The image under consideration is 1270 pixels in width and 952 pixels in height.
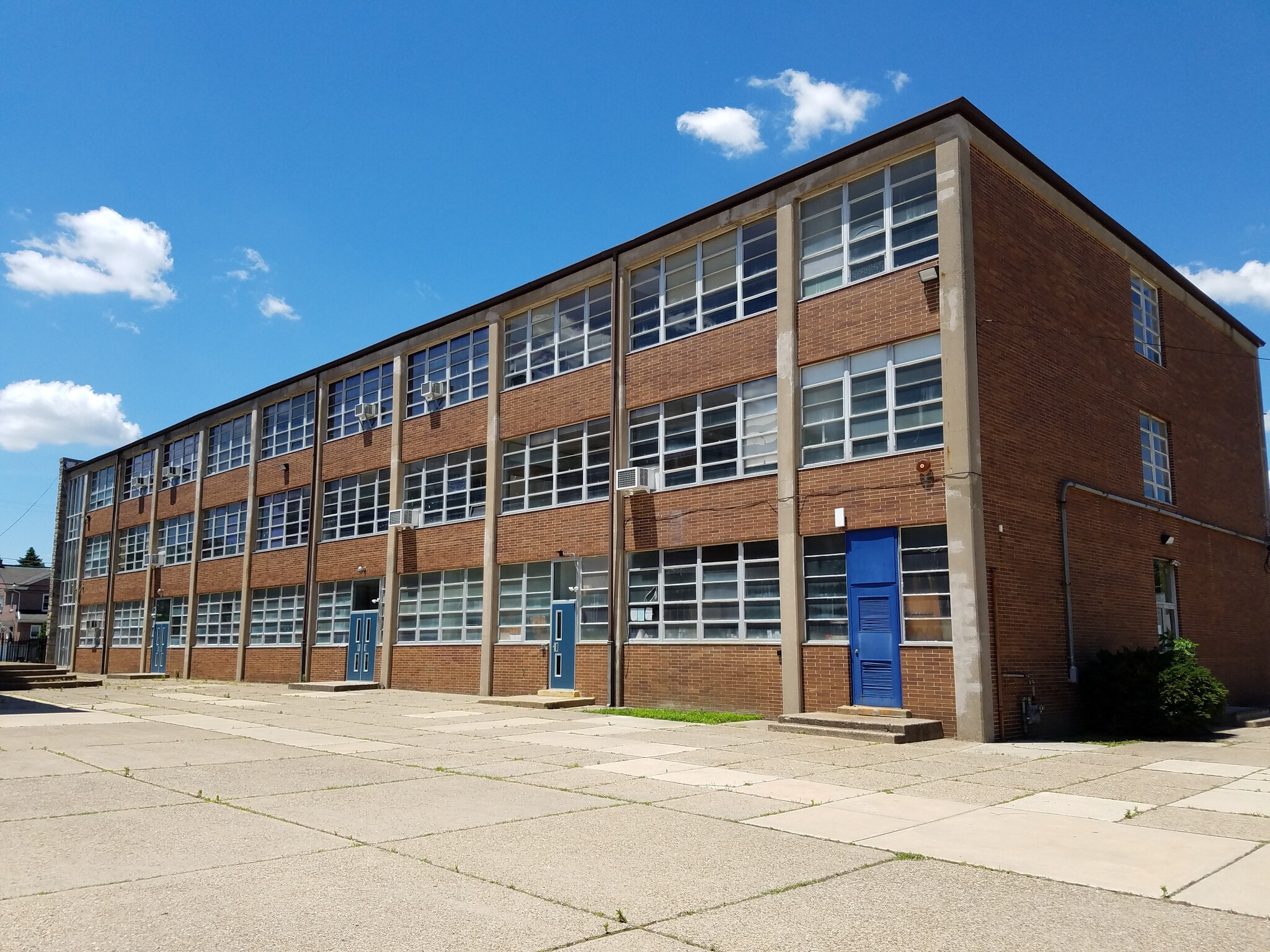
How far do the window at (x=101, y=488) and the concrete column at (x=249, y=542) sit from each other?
→ 14.4 metres

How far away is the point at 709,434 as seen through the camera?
66.5ft

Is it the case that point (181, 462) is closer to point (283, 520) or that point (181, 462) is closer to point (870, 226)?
point (283, 520)

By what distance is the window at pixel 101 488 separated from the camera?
4641cm

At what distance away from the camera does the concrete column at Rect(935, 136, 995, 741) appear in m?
15.2

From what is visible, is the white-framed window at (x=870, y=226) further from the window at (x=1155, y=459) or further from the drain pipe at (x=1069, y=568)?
the window at (x=1155, y=459)

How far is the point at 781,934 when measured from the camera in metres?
5.42

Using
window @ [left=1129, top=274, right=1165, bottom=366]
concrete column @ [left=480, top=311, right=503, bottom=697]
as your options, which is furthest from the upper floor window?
window @ [left=1129, top=274, right=1165, bottom=366]

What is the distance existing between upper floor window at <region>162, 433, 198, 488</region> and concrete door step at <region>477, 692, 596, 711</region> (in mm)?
22460

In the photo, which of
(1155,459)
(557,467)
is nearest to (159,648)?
(557,467)

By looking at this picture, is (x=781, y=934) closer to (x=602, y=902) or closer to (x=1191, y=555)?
(x=602, y=902)

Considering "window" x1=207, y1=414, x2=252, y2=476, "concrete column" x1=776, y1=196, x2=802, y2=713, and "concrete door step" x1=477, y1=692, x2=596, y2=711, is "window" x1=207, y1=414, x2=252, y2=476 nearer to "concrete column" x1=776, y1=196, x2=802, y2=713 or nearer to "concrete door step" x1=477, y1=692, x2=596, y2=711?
"concrete door step" x1=477, y1=692, x2=596, y2=711

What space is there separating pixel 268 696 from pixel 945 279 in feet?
62.3

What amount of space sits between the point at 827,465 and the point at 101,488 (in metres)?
41.2

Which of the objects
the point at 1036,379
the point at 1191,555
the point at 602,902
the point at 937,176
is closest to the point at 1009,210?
the point at 937,176
